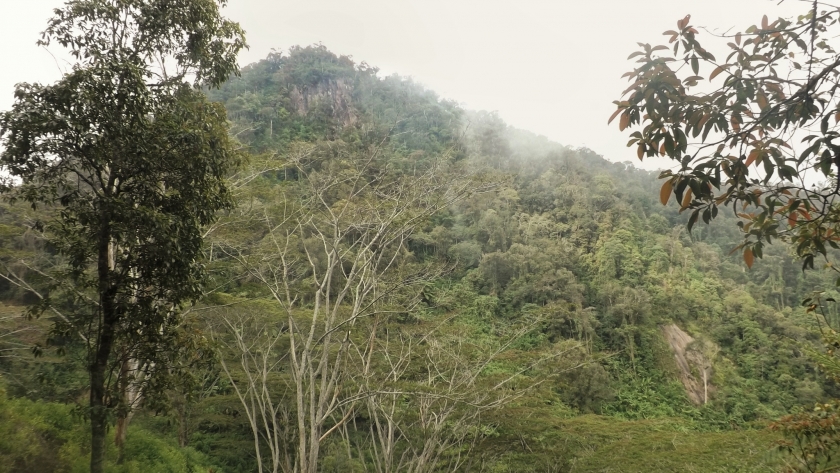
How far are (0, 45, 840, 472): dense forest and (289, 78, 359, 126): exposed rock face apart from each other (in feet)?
1.07

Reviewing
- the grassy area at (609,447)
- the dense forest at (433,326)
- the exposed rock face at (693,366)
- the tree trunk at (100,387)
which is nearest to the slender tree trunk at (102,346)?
the tree trunk at (100,387)

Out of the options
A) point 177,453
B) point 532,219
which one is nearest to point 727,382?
point 532,219

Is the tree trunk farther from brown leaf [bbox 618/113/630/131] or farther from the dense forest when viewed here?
brown leaf [bbox 618/113/630/131]

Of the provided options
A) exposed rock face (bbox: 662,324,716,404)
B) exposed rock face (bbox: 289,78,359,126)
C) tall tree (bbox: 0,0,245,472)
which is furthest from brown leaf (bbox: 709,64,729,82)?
exposed rock face (bbox: 289,78,359,126)

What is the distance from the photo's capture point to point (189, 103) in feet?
14.8

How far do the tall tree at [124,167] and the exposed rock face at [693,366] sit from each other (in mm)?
20641

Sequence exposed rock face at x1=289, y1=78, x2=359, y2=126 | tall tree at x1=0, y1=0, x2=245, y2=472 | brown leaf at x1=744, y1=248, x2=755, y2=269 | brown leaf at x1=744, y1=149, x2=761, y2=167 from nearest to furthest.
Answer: brown leaf at x1=744, y1=149, x2=761, y2=167, brown leaf at x1=744, y1=248, x2=755, y2=269, tall tree at x1=0, y1=0, x2=245, y2=472, exposed rock face at x1=289, y1=78, x2=359, y2=126

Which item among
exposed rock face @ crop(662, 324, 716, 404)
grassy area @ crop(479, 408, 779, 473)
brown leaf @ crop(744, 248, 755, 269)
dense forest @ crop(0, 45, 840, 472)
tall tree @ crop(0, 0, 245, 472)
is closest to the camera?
brown leaf @ crop(744, 248, 755, 269)

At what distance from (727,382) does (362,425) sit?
1502cm

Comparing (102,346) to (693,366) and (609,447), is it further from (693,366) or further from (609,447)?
(693,366)

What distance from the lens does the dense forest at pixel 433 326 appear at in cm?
710

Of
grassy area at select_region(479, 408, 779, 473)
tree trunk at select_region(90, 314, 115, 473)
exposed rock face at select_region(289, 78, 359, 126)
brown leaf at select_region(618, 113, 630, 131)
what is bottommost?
grassy area at select_region(479, 408, 779, 473)

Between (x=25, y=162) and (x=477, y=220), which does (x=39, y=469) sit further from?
(x=477, y=220)

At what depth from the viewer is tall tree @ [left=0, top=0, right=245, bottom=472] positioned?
3.49 metres
